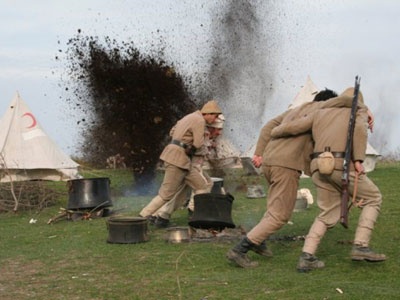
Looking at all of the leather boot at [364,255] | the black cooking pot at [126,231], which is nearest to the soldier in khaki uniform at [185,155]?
the black cooking pot at [126,231]

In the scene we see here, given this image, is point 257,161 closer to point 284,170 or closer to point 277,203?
point 284,170

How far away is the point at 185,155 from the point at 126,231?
4.62 ft

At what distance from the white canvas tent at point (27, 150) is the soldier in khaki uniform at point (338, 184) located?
30.5 ft

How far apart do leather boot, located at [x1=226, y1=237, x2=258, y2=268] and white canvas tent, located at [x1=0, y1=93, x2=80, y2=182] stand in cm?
Answer: 872

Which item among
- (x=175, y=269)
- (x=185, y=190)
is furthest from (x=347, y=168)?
(x=185, y=190)

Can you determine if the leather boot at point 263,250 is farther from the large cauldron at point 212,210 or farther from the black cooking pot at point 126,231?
the black cooking pot at point 126,231

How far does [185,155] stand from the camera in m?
8.80

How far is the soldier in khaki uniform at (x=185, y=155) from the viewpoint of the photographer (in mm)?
8695

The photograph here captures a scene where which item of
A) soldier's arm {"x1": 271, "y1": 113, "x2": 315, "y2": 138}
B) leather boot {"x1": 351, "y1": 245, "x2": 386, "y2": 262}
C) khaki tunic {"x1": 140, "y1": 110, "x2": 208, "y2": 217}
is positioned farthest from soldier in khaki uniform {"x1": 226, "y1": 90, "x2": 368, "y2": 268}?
khaki tunic {"x1": 140, "y1": 110, "x2": 208, "y2": 217}

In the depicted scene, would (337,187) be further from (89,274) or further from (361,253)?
(89,274)

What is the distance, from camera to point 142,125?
1500 cm

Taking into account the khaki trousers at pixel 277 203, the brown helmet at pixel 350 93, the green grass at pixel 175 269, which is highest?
the brown helmet at pixel 350 93

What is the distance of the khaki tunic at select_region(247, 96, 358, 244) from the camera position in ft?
20.7

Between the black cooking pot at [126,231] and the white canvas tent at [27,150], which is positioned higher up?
the white canvas tent at [27,150]
